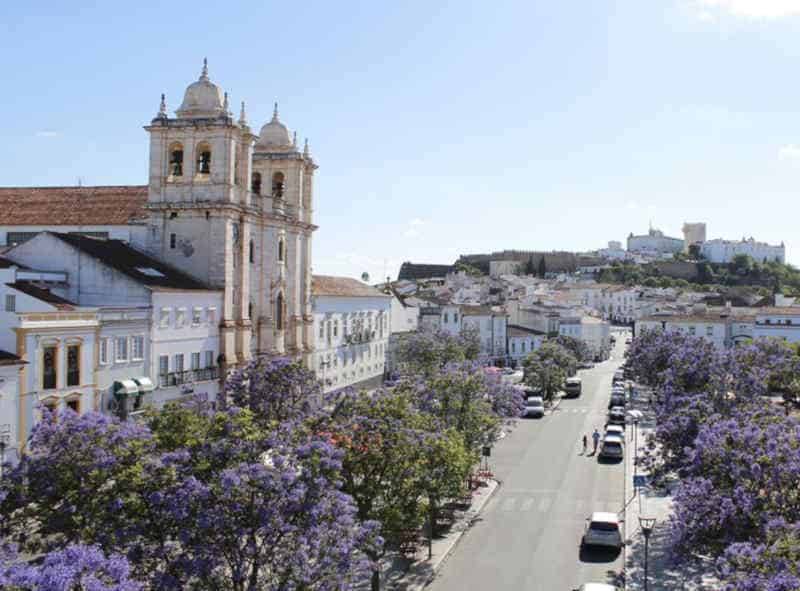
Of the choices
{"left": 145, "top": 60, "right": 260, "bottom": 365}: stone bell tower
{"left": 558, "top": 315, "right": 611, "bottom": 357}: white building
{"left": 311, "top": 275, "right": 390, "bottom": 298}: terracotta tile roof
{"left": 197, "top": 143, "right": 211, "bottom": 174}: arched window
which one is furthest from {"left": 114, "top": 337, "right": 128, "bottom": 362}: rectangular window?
{"left": 558, "top": 315, "right": 611, "bottom": 357}: white building

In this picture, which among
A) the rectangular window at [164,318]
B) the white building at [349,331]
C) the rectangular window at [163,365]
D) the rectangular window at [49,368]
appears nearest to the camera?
the rectangular window at [49,368]

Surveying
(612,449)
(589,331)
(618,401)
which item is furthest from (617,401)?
(589,331)

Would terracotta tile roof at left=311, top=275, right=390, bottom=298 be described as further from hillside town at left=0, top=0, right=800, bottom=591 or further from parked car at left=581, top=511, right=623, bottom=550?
parked car at left=581, top=511, right=623, bottom=550

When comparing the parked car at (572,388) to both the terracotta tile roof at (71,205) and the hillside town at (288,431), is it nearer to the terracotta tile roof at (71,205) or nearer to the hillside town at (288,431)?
the hillside town at (288,431)

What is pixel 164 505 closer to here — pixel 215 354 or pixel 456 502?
pixel 456 502

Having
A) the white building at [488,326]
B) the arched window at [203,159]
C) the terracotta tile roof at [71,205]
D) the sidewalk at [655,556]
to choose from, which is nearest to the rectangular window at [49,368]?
the terracotta tile roof at [71,205]

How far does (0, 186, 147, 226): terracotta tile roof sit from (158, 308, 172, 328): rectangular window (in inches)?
384

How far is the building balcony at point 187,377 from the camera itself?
4350 centimetres

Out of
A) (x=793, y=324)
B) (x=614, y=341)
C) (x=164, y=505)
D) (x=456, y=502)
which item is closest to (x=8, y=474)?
(x=164, y=505)

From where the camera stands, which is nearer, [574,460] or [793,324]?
[574,460]

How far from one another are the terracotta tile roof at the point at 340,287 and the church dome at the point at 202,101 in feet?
62.5

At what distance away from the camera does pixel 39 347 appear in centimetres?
3472

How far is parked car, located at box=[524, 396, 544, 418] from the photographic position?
205ft

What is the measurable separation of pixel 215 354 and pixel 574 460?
771 inches
